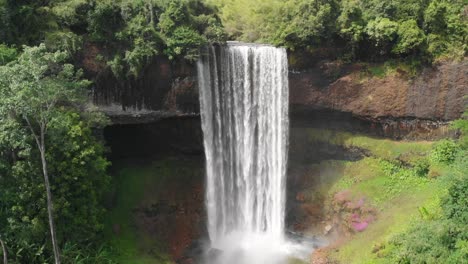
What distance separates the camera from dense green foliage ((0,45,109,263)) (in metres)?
17.5

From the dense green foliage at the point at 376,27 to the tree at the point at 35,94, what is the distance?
1391 centimetres

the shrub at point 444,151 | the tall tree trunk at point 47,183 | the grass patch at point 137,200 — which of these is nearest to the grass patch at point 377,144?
the shrub at point 444,151

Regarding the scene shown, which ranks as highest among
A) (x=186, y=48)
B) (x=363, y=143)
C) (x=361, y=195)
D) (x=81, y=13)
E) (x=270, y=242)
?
(x=81, y=13)

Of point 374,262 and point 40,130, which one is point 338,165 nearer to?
point 374,262

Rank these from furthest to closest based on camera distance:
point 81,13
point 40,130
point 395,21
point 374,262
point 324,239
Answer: point 395,21 → point 324,239 → point 81,13 → point 374,262 → point 40,130

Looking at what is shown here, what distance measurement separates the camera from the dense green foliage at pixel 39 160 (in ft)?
57.5

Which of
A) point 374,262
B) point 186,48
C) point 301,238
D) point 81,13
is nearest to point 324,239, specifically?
point 301,238

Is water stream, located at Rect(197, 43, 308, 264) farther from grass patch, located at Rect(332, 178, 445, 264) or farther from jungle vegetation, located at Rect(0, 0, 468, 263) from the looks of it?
grass patch, located at Rect(332, 178, 445, 264)

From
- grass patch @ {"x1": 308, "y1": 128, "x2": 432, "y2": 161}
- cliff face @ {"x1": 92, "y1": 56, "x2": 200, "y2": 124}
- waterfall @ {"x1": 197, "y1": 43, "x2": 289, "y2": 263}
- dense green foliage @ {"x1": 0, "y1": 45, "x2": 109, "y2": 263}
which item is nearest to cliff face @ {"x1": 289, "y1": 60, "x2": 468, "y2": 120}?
grass patch @ {"x1": 308, "y1": 128, "x2": 432, "y2": 161}

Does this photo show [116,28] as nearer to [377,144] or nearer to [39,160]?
[39,160]

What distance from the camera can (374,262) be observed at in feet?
70.9

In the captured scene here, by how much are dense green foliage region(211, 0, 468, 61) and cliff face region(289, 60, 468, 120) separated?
122cm

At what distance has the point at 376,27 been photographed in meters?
27.5

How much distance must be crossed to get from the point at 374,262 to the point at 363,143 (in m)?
9.52
